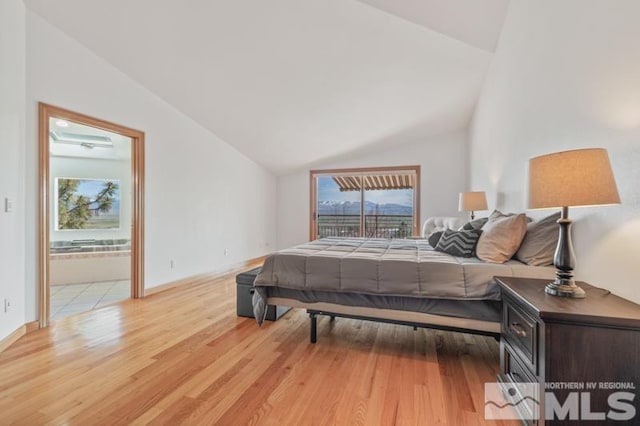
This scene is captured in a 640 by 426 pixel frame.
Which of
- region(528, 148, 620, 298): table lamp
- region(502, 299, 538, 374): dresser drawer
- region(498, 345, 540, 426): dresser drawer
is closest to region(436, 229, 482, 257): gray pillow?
region(502, 299, 538, 374): dresser drawer

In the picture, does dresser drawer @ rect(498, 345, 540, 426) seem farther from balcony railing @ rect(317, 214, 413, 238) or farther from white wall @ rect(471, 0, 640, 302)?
balcony railing @ rect(317, 214, 413, 238)

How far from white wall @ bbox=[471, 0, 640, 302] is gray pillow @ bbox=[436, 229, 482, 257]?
506 mm

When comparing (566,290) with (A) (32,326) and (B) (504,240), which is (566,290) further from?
(A) (32,326)

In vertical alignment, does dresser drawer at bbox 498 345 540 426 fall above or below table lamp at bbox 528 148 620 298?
below

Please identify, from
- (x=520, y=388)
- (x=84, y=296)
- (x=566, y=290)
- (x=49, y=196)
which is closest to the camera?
(x=566, y=290)

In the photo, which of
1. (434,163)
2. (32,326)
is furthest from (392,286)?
(434,163)

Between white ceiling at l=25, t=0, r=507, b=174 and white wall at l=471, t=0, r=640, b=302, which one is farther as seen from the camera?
white ceiling at l=25, t=0, r=507, b=174

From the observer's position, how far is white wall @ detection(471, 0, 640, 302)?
1.33 meters

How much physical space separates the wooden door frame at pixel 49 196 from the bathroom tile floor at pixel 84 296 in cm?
32

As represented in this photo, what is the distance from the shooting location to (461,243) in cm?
235

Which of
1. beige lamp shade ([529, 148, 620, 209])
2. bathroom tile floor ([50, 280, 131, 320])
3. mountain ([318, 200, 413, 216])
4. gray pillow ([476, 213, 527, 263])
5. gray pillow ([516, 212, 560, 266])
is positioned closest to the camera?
beige lamp shade ([529, 148, 620, 209])

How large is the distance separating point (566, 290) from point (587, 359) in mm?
312

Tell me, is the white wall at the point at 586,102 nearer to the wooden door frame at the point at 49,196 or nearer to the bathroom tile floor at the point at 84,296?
the wooden door frame at the point at 49,196

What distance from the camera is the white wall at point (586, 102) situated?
1333 millimetres
